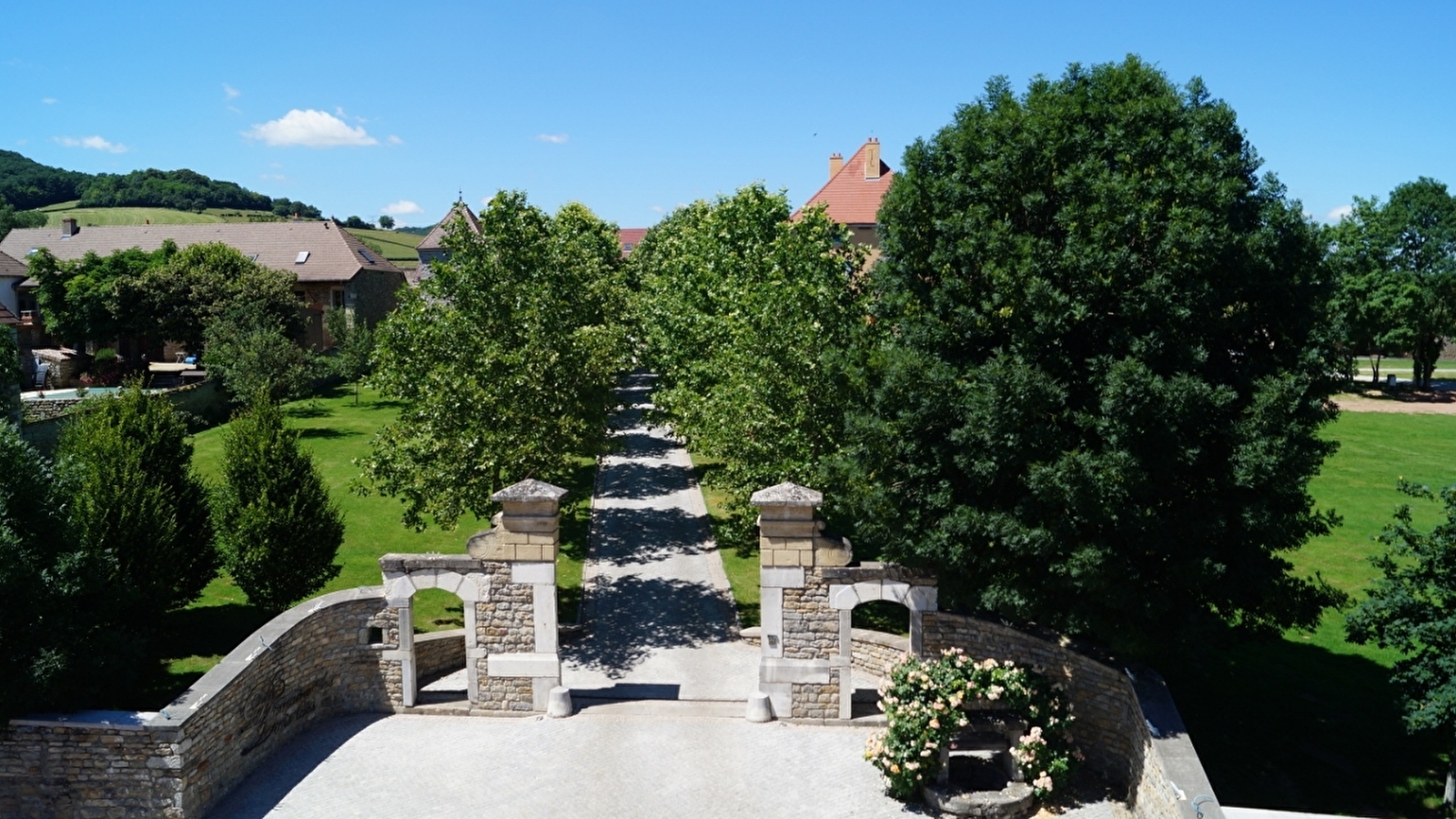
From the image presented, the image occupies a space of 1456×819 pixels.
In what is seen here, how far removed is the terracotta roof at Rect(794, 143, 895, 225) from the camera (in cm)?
4331

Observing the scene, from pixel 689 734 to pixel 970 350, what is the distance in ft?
23.4

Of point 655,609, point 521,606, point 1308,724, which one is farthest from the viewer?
point 655,609

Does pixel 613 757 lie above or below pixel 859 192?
below

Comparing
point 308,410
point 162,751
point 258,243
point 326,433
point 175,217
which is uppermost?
point 175,217

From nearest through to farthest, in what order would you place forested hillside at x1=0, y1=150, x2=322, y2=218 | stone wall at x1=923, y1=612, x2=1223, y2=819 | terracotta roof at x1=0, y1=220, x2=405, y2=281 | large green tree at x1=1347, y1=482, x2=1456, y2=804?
stone wall at x1=923, y1=612, x2=1223, y2=819
large green tree at x1=1347, y1=482, x2=1456, y2=804
terracotta roof at x1=0, y1=220, x2=405, y2=281
forested hillside at x1=0, y1=150, x2=322, y2=218

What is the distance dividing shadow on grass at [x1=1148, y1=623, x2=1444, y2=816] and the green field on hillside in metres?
103

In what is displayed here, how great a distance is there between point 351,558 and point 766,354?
1117 centimetres

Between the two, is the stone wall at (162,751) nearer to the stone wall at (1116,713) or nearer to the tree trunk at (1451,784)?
the stone wall at (1116,713)

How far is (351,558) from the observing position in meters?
22.5

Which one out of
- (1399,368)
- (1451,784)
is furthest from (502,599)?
(1399,368)

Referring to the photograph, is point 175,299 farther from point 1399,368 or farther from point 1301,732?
point 1399,368

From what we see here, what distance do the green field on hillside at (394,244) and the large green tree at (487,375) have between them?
93.9 meters

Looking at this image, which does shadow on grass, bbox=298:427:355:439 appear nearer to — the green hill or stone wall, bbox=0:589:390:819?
stone wall, bbox=0:589:390:819

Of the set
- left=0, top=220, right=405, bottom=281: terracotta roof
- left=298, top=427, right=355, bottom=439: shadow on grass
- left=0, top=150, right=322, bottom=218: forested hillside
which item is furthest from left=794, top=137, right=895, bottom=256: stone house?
left=0, top=150, right=322, bottom=218: forested hillside
